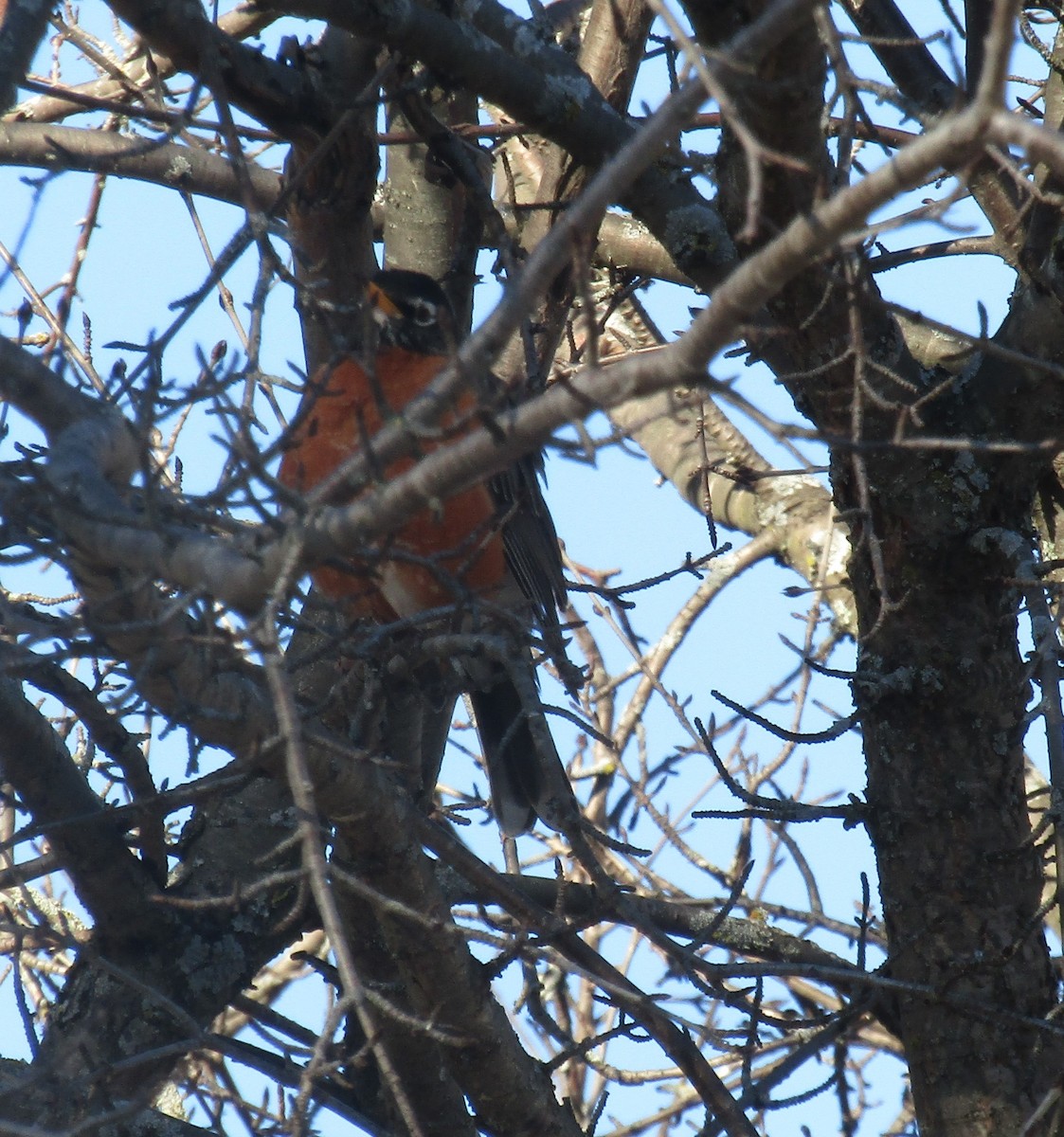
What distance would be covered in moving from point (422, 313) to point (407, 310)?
0.18 ft

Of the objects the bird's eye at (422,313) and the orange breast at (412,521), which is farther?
the bird's eye at (422,313)

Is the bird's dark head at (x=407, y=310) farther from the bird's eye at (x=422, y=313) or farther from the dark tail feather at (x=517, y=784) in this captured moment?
the dark tail feather at (x=517, y=784)

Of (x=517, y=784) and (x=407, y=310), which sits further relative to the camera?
(x=517, y=784)

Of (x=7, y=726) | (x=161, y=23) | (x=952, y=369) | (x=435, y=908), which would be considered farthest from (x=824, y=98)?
(x=7, y=726)

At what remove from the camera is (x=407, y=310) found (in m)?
3.85

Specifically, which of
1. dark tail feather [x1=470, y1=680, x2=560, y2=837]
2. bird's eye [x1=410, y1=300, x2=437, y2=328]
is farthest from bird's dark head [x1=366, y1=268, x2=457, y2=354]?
dark tail feather [x1=470, y1=680, x2=560, y2=837]

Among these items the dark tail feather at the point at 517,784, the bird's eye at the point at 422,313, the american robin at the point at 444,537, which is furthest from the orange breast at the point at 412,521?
the dark tail feather at the point at 517,784

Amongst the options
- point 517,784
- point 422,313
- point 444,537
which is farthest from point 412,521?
point 517,784

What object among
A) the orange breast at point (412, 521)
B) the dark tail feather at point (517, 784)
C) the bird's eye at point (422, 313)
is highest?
the bird's eye at point (422, 313)

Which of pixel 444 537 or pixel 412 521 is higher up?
pixel 444 537

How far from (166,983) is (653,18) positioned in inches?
103

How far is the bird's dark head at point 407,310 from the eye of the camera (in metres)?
3.72

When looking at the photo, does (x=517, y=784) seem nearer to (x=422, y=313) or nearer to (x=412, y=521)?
(x=412, y=521)

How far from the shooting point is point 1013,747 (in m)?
2.96
